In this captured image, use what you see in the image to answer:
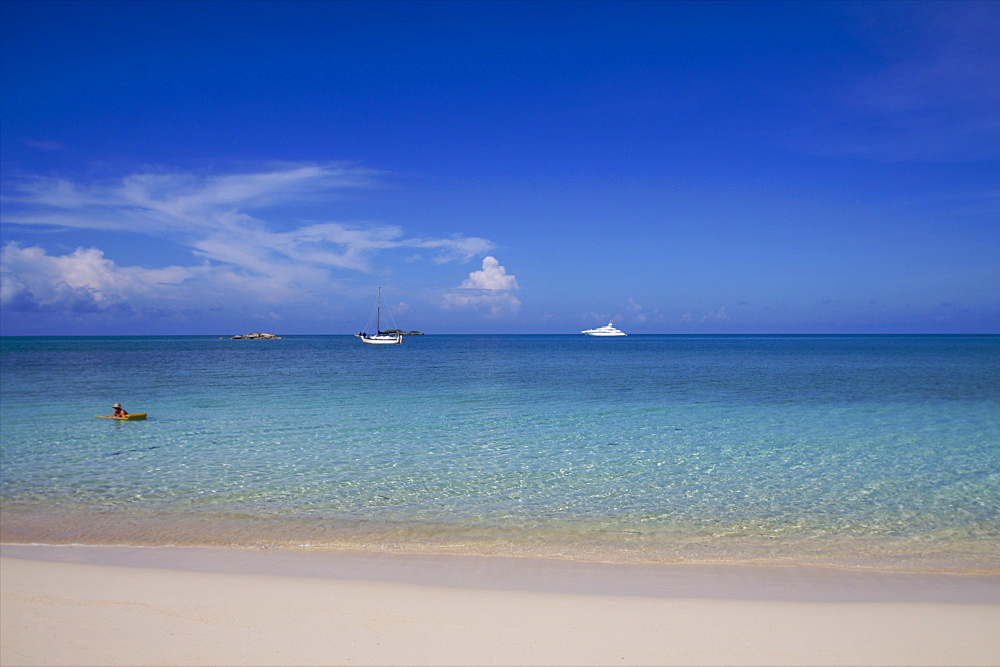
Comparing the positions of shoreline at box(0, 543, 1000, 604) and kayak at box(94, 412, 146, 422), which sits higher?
kayak at box(94, 412, 146, 422)

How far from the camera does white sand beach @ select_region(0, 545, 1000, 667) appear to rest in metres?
5.45

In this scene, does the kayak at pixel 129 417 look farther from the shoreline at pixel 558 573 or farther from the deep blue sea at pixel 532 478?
the shoreline at pixel 558 573

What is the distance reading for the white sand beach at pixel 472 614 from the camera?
5.45 m

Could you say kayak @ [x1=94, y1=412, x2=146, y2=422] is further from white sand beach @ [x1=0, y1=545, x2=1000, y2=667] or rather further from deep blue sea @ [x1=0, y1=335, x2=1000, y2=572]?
white sand beach @ [x1=0, y1=545, x2=1000, y2=667]

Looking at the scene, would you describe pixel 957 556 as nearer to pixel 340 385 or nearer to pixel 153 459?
pixel 153 459

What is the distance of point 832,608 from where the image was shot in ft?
21.1

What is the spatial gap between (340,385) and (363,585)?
29.6 metres

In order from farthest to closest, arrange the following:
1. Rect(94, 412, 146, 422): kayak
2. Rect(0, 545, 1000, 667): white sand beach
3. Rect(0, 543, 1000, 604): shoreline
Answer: Rect(94, 412, 146, 422): kayak, Rect(0, 543, 1000, 604): shoreline, Rect(0, 545, 1000, 667): white sand beach

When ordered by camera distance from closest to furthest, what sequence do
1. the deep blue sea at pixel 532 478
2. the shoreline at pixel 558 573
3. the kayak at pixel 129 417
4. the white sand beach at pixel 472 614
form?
the white sand beach at pixel 472 614 → the shoreline at pixel 558 573 → the deep blue sea at pixel 532 478 → the kayak at pixel 129 417

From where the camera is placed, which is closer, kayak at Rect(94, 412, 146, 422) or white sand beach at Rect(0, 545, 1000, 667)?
white sand beach at Rect(0, 545, 1000, 667)

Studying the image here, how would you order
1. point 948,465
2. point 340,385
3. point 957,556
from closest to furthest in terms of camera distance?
1. point 957,556
2. point 948,465
3. point 340,385

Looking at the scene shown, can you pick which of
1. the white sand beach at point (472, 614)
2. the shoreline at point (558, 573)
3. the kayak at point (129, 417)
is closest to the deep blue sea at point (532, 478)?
the shoreline at point (558, 573)

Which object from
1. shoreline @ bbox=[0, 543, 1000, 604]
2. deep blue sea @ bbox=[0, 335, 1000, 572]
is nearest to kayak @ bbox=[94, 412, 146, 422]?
deep blue sea @ bbox=[0, 335, 1000, 572]

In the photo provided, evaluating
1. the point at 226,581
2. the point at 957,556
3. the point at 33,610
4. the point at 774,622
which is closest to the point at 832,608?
the point at 774,622
